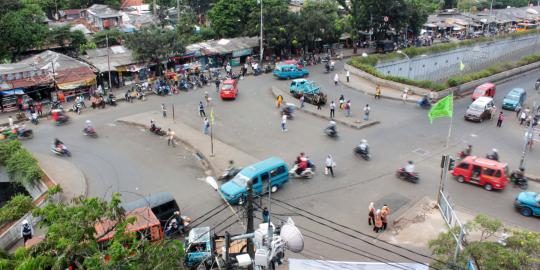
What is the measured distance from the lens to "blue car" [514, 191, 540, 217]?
18438 millimetres

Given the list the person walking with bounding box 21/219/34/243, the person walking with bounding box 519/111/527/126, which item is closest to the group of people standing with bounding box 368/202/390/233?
the person walking with bounding box 21/219/34/243

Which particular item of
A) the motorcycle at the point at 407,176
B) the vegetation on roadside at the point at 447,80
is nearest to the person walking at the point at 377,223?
the motorcycle at the point at 407,176

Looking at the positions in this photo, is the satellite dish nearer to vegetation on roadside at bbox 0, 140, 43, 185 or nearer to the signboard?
vegetation on roadside at bbox 0, 140, 43, 185

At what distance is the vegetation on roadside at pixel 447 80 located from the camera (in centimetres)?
3612

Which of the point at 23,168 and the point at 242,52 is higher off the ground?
the point at 242,52

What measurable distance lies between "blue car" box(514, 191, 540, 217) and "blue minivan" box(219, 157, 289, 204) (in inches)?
390

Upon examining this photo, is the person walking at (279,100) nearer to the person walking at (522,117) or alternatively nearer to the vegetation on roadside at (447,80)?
the vegetation on roadside at (447,80)

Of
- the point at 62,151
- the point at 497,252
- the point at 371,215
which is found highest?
the point at 497,252

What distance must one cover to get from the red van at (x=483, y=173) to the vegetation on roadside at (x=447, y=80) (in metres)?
15.2

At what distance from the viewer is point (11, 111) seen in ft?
111

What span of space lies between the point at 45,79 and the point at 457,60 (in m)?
46.9

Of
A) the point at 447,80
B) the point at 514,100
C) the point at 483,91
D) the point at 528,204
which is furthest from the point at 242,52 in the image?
the point at 528,204

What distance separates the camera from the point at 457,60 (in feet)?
189

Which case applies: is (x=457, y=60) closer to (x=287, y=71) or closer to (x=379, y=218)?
(x=287, y=71)
